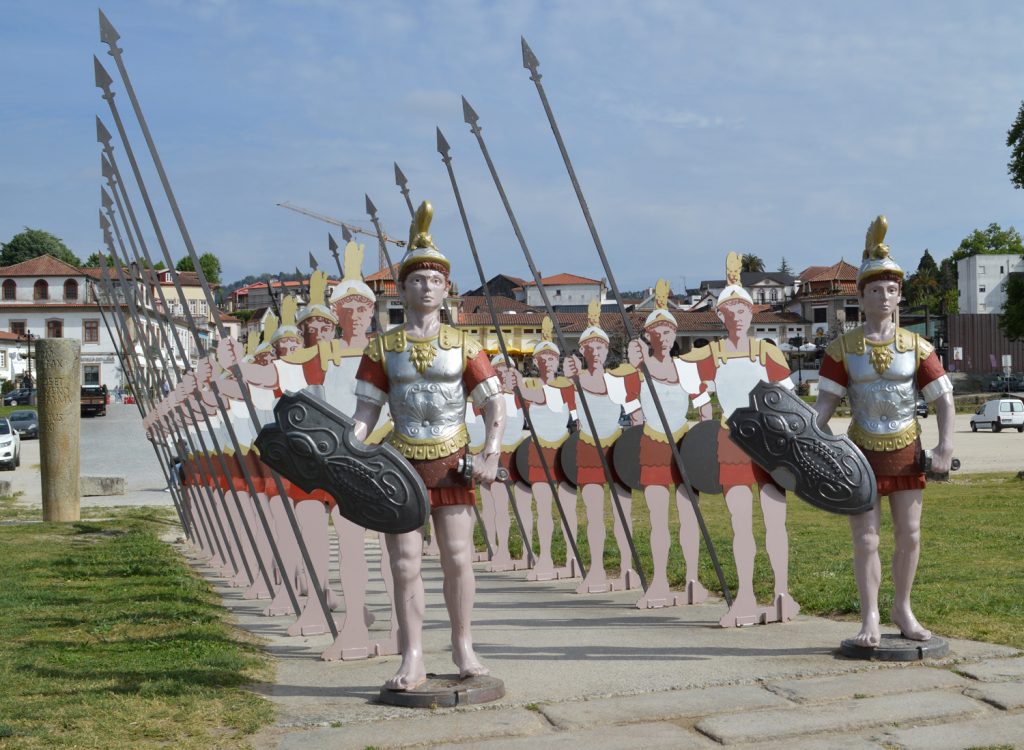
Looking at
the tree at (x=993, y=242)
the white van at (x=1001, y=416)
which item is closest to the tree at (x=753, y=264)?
the tree at (x=993, y=242)

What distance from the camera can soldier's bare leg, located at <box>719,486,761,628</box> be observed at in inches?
365

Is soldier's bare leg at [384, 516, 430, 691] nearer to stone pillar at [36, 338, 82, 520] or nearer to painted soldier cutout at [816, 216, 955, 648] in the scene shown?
painted soldier cutout at [816, 216, 955, 648]

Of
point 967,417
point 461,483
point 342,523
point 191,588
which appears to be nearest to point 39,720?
point 461,483

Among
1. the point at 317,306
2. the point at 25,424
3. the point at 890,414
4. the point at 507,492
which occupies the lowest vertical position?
the point at 507,492

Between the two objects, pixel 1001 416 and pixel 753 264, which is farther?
pixel 753 264

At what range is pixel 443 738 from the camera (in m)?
5.91

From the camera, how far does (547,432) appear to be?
42.6 ft

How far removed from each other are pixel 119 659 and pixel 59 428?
46.9 feet

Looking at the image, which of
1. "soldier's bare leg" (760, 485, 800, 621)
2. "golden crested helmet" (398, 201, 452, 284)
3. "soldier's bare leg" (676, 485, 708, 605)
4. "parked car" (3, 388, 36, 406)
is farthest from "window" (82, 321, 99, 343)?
"golden crested helmet" (398, 201, 452, 284)

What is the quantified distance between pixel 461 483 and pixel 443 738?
1575 millimetres

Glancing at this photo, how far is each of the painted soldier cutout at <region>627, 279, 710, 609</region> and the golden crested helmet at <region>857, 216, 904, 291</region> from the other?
8.50 ft

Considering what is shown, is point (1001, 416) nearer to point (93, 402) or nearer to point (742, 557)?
point (93, 402)

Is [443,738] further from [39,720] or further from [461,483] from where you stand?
[39,720]

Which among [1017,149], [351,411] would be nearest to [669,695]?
[351,411]
